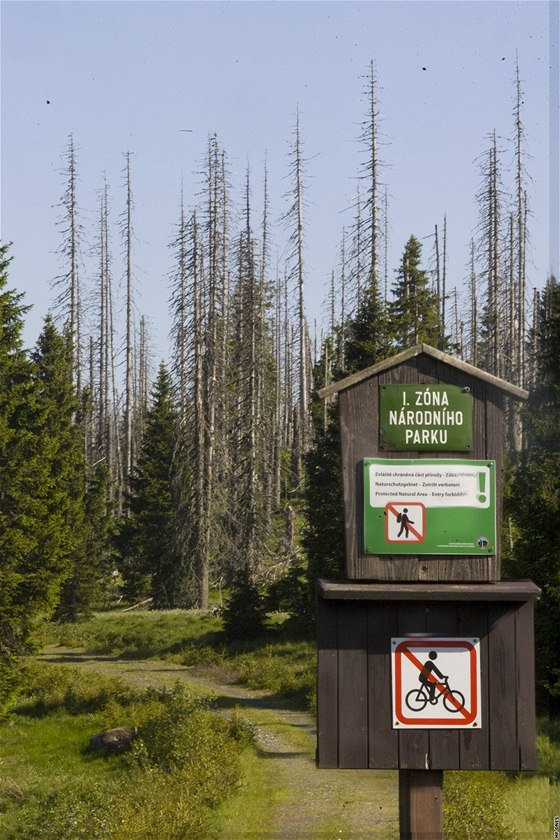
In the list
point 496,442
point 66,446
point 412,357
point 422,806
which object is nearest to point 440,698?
point 422,806

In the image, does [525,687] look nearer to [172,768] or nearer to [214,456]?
[172,768]


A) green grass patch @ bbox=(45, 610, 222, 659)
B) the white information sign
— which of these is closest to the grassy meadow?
green grass patch @ bbox=(45, 610, 222, 659)

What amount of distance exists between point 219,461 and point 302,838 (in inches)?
1504

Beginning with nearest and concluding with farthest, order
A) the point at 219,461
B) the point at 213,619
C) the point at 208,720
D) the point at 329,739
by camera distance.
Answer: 1. the point at 329,739
2. the point at 208,720
3. the point at 213,619
4. the point at 219,461

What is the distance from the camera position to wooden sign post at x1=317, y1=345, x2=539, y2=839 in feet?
24.6

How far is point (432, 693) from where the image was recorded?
755 centimetres

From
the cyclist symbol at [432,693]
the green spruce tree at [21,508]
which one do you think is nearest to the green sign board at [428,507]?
the cyclist symbol at [432,693]

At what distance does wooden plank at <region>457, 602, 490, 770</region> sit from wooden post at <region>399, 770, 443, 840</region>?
27cm

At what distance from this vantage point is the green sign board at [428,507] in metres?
7.59

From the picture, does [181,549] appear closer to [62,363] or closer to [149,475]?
[149,475]

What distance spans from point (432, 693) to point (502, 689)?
0.52 m

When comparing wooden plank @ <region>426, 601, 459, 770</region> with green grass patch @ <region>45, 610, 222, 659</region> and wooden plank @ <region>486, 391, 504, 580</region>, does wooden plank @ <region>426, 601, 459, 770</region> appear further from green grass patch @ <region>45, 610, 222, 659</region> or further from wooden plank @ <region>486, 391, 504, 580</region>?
green grass patch @ <region>45, 610, 222, 659</region>

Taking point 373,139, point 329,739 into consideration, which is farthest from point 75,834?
point 373,139

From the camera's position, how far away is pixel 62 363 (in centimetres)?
5325
